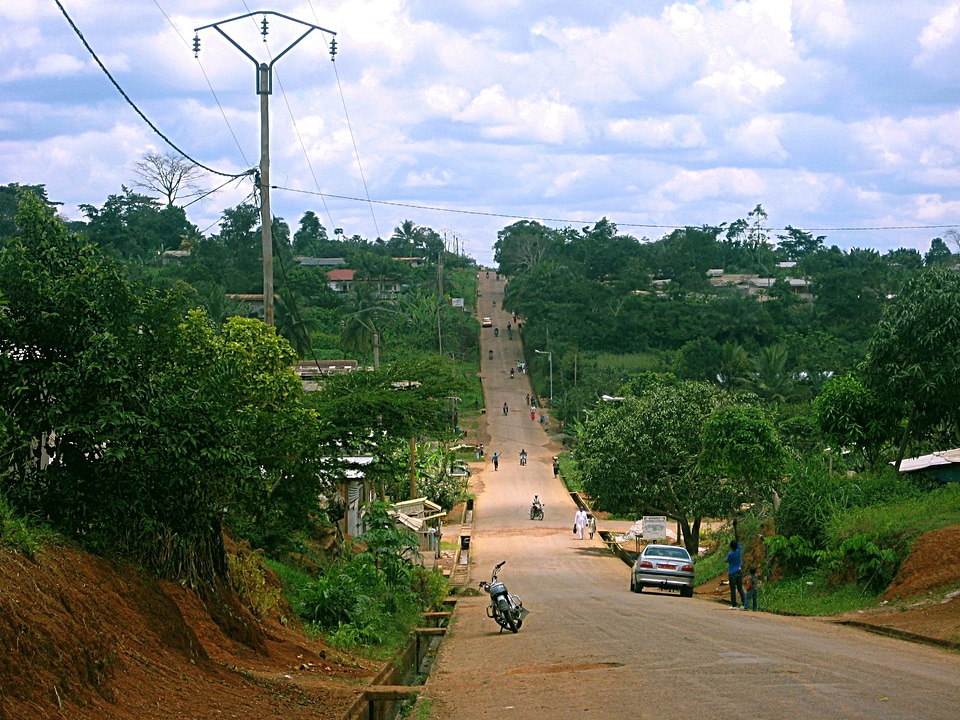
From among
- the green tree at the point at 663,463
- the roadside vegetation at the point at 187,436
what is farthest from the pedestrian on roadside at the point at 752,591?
the green tree at the point at 663,463

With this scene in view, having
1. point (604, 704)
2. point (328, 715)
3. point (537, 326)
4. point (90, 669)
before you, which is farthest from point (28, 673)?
point (537, 326)

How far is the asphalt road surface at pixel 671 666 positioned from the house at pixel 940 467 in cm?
710

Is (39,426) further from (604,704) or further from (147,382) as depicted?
(604,704)

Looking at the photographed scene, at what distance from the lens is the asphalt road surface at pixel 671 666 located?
986 centimetres

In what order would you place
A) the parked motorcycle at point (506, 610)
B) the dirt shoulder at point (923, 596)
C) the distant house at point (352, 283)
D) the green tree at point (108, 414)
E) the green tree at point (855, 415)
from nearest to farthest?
the green tree at point (108, 414), the dirt shoulder at point (923, 596), the parked motorcycle at point (506, 610), the green tree at point (855, 415), the distant house at point (352, 283)

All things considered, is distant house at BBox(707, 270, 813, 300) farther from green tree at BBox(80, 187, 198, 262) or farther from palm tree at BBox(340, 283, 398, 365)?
green tree at BBox(80, 187, 198, 262)

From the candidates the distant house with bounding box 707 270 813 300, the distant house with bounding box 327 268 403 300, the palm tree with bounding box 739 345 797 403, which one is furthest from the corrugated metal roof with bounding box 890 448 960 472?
the distant house with bounding box 327 268 403 300

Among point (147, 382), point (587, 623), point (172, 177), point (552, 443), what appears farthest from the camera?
point (172, 177)

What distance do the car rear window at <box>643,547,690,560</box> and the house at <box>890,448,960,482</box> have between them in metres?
5.99

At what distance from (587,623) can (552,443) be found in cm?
6271

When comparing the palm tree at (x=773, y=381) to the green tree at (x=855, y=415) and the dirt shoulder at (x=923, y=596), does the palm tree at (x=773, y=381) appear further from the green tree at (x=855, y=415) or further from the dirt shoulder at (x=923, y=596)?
the dirt shoulder at (x=923, y=596)

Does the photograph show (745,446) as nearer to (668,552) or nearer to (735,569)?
(668,552)

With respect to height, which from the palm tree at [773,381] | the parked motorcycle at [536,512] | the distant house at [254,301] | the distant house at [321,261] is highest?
the distant house at [321,261]

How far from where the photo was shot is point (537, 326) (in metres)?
103
